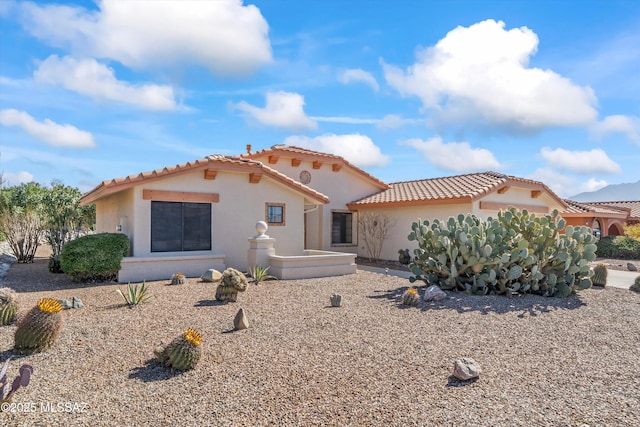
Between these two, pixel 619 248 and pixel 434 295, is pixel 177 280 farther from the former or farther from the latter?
pixel 619 248

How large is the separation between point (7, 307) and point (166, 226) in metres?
5.66

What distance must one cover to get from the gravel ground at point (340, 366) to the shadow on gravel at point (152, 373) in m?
0.02

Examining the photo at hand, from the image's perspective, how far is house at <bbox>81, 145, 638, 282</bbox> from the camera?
1198 cm

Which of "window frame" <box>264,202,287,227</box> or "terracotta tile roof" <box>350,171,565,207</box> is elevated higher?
"terracotta tile roof" <box>350,171,565,207</box>

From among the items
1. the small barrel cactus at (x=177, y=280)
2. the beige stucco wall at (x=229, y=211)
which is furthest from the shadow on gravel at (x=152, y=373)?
the beige stucco wall at (x=229, y=211)

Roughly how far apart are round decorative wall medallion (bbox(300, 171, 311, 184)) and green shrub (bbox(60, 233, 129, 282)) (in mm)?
9086

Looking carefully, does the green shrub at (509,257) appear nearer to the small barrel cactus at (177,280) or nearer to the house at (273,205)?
the house at (273,205)

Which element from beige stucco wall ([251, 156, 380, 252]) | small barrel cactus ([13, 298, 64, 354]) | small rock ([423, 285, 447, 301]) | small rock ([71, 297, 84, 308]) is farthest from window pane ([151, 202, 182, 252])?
small rock ([423, 285, 447, 301])

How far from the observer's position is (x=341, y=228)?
19953mm

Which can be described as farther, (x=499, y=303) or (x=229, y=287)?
(x=499, y=303)

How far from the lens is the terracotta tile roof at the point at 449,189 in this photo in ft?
51.5

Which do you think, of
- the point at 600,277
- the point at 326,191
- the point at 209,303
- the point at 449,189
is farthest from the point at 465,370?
the point at 326,191

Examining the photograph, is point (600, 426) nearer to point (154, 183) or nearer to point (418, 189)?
point (154, 183)

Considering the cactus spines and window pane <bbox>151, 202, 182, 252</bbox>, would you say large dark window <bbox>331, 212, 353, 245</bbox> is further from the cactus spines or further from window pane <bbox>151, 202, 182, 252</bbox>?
the cactus spines
